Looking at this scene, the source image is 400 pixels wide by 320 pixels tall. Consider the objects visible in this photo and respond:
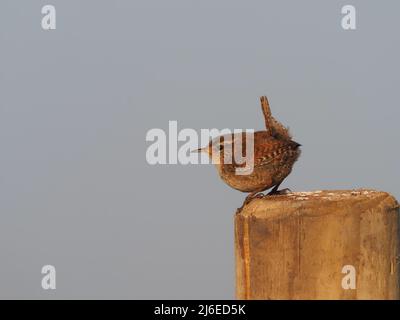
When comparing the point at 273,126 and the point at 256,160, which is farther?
the point at 273,126

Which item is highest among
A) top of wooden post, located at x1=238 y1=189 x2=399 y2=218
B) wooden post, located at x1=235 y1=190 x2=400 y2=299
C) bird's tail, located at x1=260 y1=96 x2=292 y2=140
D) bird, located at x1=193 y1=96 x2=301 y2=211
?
bird's tail, located at x1=260 y1=96 x2=292 y2=140

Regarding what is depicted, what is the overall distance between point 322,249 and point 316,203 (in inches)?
9.5

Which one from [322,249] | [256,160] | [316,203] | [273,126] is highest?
[273,126]

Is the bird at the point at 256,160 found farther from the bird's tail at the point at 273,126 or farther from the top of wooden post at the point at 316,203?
the top of wooden post at the point at 316,203

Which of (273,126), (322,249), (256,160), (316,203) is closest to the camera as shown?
(322,249)

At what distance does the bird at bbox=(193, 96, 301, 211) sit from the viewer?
4.31 m

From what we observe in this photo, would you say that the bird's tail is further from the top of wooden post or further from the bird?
the top of wooden post

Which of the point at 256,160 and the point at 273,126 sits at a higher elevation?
the point at 273,126

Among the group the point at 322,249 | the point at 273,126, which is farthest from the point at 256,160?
the point at 322,249

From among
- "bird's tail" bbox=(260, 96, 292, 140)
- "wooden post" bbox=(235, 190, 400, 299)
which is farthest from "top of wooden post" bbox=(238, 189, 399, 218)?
"bird's tail" bbox=(260, 96, 292, 140)

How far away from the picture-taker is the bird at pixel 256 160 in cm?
431

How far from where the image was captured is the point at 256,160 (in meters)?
4.33

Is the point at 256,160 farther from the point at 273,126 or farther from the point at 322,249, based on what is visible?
the point at 322,249

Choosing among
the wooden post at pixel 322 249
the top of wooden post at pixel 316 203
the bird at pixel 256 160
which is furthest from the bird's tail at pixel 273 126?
the wooden post at pixel 322 249
